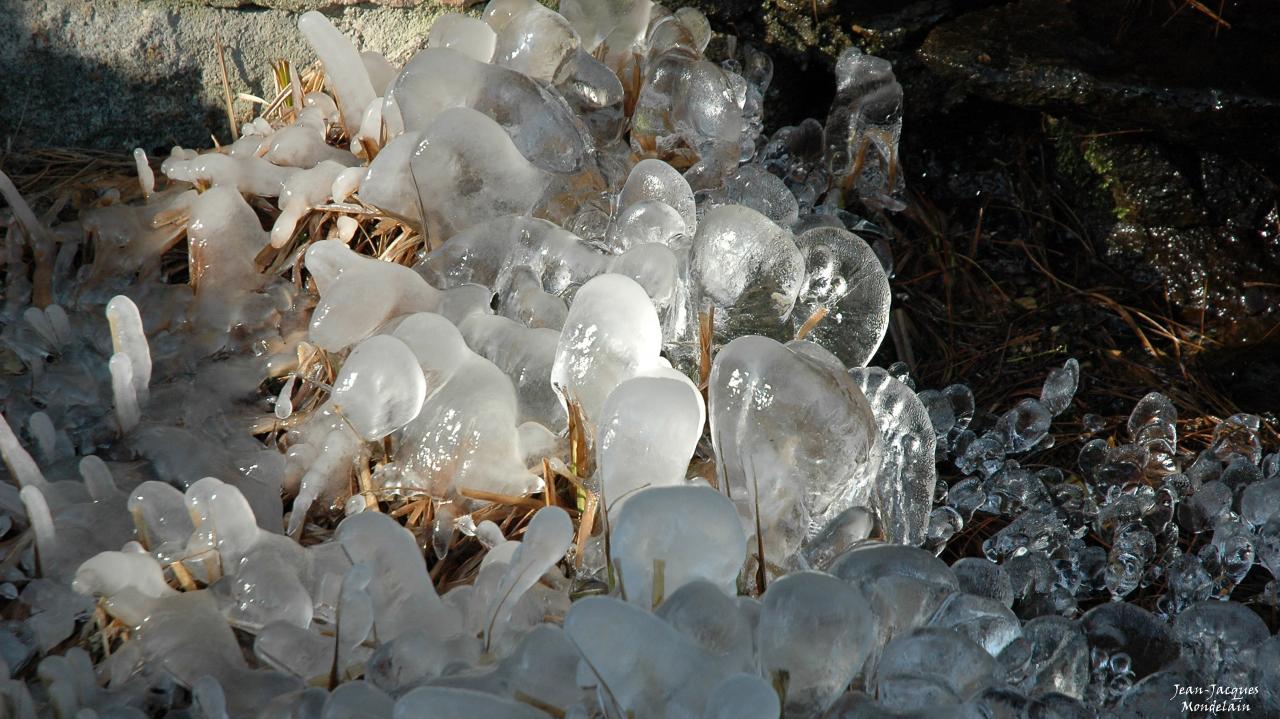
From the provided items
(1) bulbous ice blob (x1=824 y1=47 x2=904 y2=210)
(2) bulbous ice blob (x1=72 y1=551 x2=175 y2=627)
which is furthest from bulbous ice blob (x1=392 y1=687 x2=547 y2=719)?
(1) bulbous ice blob (x1=824 y1=47 x2=904 y2=210)

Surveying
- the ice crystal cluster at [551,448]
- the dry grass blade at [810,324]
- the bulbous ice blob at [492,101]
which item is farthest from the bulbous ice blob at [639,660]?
the bulbous ice blob at [492,101]

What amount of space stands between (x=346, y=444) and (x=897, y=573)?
827 mm

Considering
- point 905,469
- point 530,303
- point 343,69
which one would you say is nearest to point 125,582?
point 530,303

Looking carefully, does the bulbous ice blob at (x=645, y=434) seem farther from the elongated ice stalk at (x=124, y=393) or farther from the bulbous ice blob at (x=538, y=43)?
the bulbous ice blob at (x=538, y=43)

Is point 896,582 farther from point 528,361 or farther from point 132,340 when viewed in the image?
point 132,340

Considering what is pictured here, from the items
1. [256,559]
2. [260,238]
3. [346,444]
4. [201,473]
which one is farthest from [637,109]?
[256,559]

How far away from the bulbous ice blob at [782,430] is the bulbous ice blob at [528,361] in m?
0.29

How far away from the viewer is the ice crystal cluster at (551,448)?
1.00m

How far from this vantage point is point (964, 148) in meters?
2.34

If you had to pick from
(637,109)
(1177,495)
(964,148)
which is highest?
(637,109)

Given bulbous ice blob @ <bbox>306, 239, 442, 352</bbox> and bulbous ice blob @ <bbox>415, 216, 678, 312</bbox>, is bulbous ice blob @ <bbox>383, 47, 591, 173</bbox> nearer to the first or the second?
bulbous ice blob @ <bbox>415, 216, 678, 312</bbox>

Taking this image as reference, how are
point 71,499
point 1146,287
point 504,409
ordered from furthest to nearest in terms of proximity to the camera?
point 1146,287 < point 504,409 < point 71,499

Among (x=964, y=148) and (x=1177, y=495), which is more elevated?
(x=964, y=148)

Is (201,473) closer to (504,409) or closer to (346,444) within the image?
(346,444)
